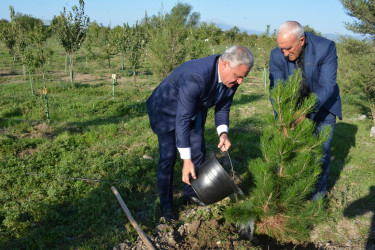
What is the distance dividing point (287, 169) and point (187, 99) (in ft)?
3.27

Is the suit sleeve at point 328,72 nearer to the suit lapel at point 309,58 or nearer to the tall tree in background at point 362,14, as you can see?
the suit lapel at point 309,58

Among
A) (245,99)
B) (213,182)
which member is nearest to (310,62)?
(213,182)

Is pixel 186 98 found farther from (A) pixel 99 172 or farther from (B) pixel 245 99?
(B) pixel 245 99

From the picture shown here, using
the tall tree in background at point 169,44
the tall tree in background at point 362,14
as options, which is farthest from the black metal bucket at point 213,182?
the tall tree in background at point 362,14

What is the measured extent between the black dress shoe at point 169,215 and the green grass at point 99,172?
16cm

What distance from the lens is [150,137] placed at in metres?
5.71

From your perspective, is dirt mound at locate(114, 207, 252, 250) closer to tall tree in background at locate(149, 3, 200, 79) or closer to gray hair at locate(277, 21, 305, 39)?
gray hair at locate(277, 21, 305, 39)

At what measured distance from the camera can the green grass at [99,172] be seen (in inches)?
114

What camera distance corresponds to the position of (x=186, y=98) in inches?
92.8

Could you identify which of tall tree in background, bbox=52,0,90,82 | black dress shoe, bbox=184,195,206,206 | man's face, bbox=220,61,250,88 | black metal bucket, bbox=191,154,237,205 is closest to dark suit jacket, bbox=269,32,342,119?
man's face, bbox=220,61,250,88

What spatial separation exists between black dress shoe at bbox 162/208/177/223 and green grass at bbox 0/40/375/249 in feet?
0.52

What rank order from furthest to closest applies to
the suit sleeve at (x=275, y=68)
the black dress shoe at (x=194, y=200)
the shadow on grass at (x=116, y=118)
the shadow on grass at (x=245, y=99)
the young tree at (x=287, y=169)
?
1. the shadow on grass at (x=245, y=99)
2. the shadow on grass at (x=116, y=118)
3. the black dress shoe at (x=194, y=200)
4. the suit sleeve at (x=275, y=68)
5. the young tree at (x=287, y=169)

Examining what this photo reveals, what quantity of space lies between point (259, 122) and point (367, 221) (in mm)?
3816

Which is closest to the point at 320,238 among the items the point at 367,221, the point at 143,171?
the point at 367,221
